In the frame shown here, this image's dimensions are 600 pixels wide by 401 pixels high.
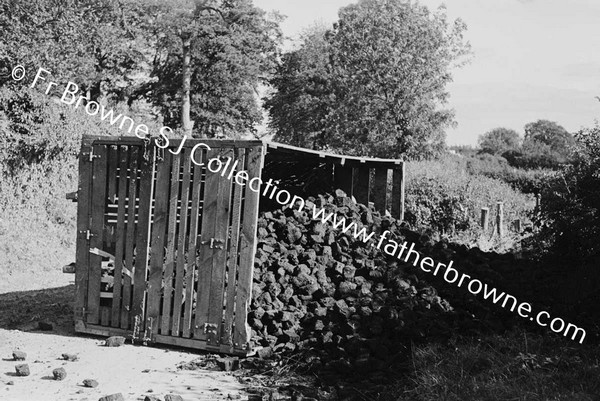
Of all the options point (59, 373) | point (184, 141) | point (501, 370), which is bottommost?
point (59, 373)

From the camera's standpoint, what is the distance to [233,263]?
8625 mm

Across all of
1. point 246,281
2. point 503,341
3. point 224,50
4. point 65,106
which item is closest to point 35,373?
point 246,281

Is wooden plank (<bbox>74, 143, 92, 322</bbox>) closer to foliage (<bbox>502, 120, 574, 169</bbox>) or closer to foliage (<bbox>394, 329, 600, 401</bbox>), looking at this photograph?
foliage (<bbox>394, 329, 600, 401</bbox>)

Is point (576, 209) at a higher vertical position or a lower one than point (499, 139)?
lower

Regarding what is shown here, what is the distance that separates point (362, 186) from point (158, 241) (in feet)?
13.4

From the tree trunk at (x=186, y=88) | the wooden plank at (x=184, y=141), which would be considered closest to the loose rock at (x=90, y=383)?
the wooden plank at (x=184, y=141)

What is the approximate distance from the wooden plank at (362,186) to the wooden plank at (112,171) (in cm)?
416

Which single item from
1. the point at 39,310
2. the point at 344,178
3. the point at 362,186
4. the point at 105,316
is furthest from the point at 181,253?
the point at 362,186

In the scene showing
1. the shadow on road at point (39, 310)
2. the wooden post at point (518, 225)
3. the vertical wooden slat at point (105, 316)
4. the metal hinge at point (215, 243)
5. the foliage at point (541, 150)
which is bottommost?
the shadow on road at point (39, 310)

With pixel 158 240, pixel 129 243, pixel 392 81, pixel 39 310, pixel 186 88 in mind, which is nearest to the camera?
pixel 158 240

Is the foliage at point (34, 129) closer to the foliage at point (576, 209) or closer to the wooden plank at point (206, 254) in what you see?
the wooden plank at point (206, 254)

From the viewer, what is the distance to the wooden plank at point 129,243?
30.1 feet

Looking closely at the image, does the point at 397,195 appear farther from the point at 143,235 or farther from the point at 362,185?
the point at 143,235

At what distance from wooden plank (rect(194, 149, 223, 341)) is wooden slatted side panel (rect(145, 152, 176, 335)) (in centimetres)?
55
